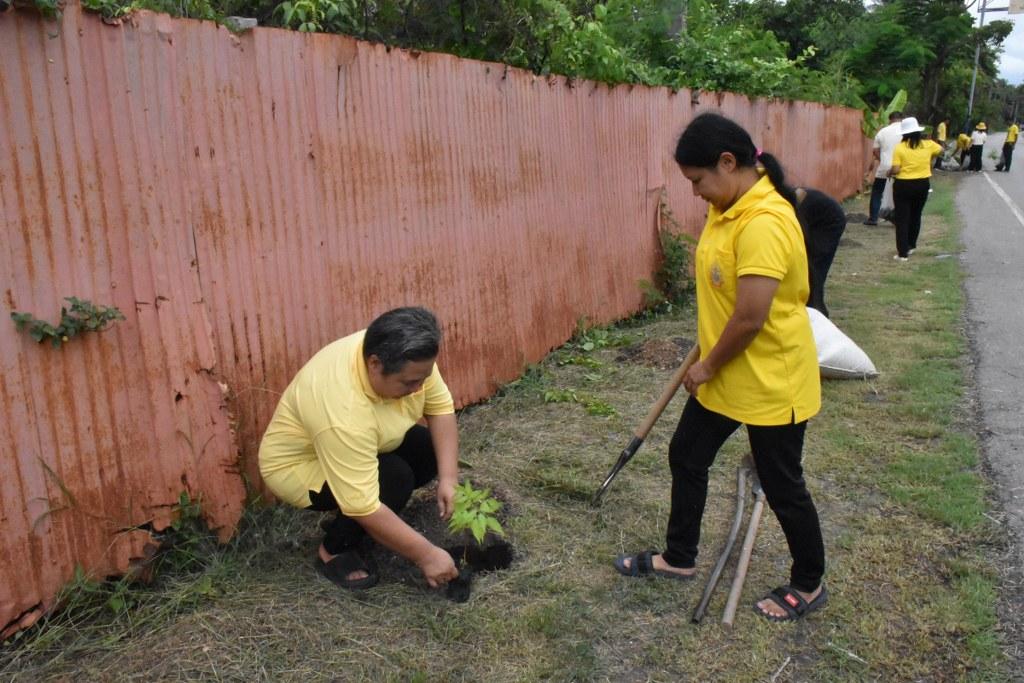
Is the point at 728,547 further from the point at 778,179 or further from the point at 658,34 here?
the point at 658,34

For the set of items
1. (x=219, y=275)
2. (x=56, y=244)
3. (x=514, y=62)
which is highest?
(x=514, y=62)

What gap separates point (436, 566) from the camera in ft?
8.83

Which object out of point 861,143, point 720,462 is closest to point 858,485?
point 720,462

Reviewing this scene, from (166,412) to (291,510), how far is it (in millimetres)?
728

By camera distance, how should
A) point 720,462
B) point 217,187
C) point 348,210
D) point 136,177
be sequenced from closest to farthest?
1. point 136,177
2. point 217,187
3. point 348,210
4. point 720,462

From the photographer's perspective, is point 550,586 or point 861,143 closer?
point 550,586

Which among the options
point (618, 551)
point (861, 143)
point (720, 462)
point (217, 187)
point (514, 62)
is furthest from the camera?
point (861, 143)

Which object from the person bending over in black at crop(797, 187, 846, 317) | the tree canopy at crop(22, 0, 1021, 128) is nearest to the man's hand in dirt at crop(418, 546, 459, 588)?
the tree canopy at crop(22, 0, 1021, 128)

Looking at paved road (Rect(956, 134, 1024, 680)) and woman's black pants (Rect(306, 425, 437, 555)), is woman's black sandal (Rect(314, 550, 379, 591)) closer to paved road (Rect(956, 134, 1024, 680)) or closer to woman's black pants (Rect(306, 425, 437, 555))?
woman's black pants (Rect(306, 425, 437, 555))

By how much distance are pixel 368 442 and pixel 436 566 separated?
0.48m

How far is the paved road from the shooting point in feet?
10.5

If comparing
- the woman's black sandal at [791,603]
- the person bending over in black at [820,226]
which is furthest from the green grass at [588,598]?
the person bending over in black at [820,226]

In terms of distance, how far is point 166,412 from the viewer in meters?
2.84

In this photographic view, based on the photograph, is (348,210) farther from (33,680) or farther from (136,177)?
(33,680)
